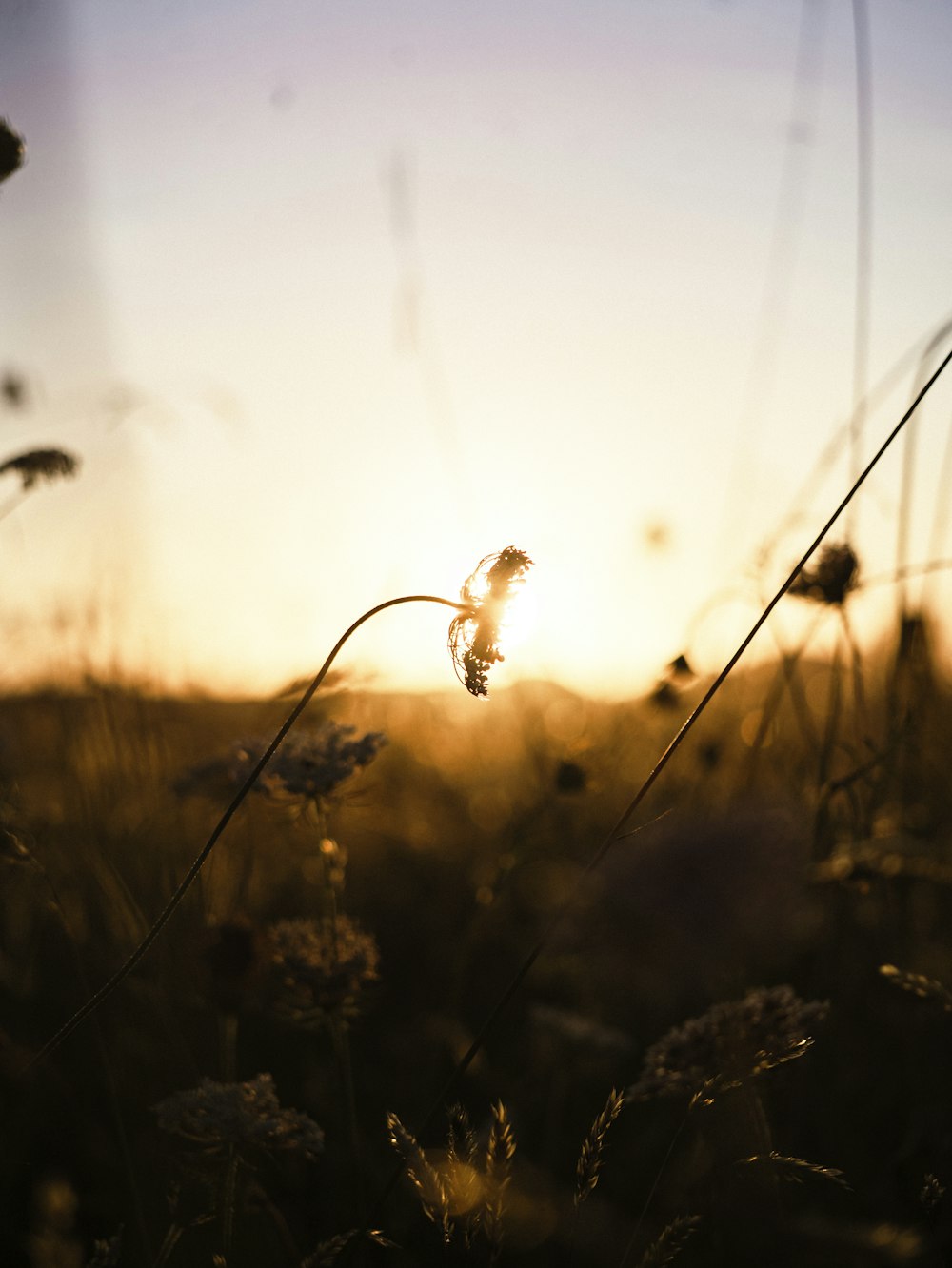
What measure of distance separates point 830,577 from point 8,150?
1.55m

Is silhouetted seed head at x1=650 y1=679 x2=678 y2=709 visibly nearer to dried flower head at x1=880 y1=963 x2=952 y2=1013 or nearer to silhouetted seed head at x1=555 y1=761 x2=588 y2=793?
silhouetted seed head at x1=555 y1=761 x2=588 y2=793

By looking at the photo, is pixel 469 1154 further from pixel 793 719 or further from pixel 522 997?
pixel 793 719

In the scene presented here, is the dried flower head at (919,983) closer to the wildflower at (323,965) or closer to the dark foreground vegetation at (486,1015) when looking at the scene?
the dark foreground vegetation at (486,1015)

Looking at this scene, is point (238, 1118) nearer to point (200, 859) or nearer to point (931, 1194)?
point (200, 859)

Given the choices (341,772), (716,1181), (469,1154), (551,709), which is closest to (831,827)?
(716,1181)

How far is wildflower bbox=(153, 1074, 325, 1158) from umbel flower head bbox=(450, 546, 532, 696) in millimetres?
594

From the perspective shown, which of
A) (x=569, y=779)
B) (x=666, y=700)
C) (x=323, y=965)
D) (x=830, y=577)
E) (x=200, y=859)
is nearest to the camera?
(x=200, y=859)

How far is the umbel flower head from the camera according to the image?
3.38 feet

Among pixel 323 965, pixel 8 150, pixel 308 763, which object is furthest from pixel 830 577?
pixel 8 150

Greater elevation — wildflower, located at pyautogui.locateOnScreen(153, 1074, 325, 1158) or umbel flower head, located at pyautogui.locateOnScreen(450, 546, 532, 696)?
umbel flower head, located at pyautogui.locateOnScreen(450, 546, 532, 696)

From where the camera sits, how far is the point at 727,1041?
1.20 metres

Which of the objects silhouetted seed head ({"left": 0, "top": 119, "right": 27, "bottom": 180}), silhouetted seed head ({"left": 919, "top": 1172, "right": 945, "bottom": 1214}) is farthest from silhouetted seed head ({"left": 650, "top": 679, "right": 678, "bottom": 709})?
silhouetted seed head ({"left": 0, "top": 119, "right": 27, "bottom": 180})

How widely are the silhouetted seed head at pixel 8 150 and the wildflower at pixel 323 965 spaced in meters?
1.10

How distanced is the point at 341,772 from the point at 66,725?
1445 millimetres
